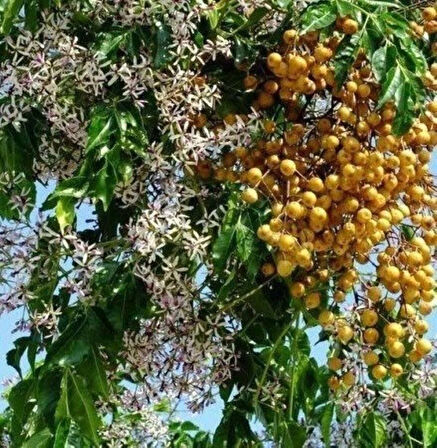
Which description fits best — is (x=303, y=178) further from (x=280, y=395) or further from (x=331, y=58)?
(x=280, y=395)

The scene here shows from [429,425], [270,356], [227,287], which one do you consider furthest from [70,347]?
[429,425]

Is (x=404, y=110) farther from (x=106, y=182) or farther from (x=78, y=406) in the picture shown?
(x=78, y=406)

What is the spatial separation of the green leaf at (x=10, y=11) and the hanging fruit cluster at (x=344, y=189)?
360mm

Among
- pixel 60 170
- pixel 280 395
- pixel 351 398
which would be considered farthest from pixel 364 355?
pixel 60 170

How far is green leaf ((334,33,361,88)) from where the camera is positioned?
1.70 metres

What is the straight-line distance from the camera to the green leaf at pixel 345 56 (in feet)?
5.57

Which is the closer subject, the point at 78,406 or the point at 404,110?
the point at 404,110

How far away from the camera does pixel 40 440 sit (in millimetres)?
1760

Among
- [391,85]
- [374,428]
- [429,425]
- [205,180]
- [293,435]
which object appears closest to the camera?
[391,85]

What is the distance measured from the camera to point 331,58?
1764 mm

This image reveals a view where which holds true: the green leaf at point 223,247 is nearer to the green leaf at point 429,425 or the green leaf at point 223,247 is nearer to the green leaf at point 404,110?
the green leaf at point 404,110

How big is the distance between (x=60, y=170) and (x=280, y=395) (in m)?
0.55

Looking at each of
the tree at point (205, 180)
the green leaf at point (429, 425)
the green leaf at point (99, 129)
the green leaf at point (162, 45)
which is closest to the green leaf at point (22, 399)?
the tree at point (205, 180)

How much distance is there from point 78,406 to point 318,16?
66 centimetres
